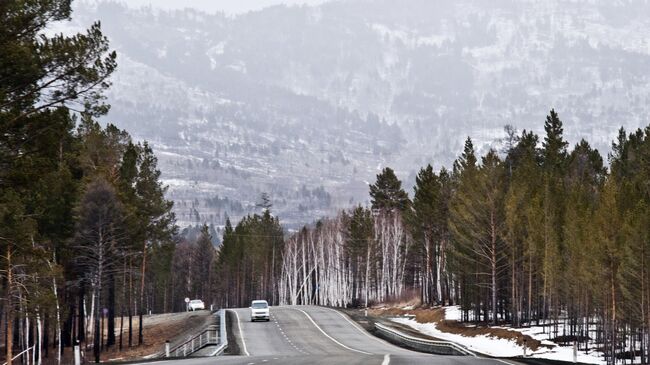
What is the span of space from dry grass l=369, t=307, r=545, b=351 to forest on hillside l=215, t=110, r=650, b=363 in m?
2.18

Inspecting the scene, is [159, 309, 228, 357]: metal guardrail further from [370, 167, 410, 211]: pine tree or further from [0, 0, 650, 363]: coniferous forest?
[370, 167, 410, 211]: pine tree

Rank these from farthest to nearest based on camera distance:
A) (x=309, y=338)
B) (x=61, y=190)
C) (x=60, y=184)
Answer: (x=309, y=338)
(x=61, y=190)
(x=60, y=184)

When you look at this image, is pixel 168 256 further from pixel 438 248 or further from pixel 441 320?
pixel 441 320

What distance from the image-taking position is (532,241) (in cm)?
6788

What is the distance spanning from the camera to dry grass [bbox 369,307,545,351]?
190 ft

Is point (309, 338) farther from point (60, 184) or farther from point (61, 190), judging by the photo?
point (60, 184)

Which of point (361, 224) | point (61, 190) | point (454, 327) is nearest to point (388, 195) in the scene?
point (361, 224)

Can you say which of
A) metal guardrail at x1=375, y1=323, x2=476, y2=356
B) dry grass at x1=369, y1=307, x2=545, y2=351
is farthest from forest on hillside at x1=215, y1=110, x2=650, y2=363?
metal guardrail at x1=375, y1=323, x2=476, y2=356

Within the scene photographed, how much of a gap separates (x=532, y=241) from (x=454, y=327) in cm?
1081

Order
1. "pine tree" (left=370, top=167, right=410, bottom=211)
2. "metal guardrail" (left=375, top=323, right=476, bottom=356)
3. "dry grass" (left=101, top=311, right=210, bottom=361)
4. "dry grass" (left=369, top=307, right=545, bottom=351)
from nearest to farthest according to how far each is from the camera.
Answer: "metal guardrail" (left=375, top=323, right=476, bottom=356)
"dry grass" (left=369, top=307, right=545, bottom=351)
"dry grass" (left=101, top=311, right=210, bottom=361)
"pine tree" (left=370, top=167, right=410, bottom=211)

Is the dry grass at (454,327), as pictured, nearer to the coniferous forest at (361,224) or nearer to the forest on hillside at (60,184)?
the coniferous forest at (361,224)

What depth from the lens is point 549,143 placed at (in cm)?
9975

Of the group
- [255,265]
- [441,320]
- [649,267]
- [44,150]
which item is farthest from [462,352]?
[255,265]

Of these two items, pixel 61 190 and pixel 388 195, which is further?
pixel 388 195
